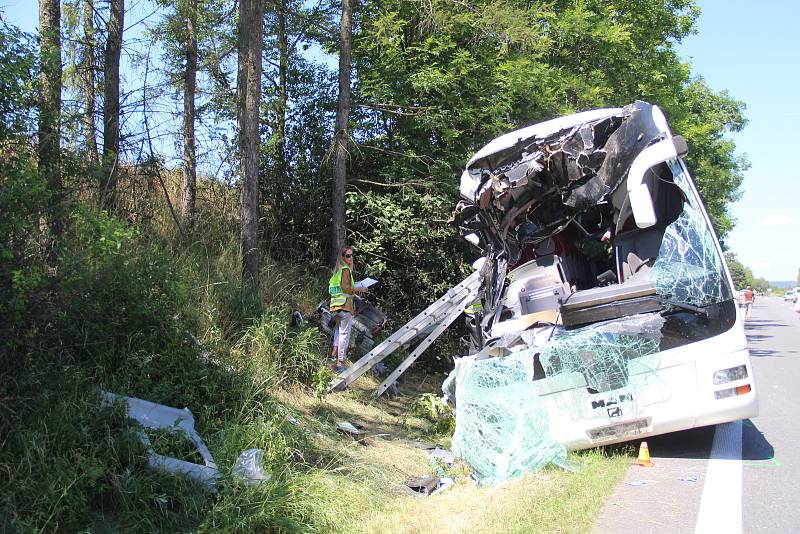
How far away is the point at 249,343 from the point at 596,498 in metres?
4.36

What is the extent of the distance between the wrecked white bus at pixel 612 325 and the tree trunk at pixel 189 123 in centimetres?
494

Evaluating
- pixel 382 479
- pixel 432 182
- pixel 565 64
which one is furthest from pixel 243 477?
pixel 565 64

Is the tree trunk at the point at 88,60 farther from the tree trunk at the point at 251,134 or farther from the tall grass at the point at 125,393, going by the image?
the tall grass at the point at 125,393

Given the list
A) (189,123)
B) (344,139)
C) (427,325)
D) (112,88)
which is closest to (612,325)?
(427,325)

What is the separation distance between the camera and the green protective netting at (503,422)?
6.06 m

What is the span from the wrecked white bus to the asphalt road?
17.4 inches

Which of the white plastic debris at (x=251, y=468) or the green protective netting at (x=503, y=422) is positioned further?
the green protective netting at (x=503, y=422)

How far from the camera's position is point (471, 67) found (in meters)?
12.4

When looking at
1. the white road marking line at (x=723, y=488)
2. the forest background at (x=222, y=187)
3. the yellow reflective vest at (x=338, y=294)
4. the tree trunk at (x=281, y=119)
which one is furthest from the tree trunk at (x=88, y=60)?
the white road marking line at (x=723, y=488)

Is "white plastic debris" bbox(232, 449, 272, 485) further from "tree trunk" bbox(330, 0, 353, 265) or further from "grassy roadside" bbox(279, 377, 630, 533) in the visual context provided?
"tree trunk" bbox(330, 0, 353, 265)

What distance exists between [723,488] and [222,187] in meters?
8.46

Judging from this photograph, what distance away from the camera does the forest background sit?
5195 millimetres

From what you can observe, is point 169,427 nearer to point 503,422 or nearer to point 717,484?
point 503,422

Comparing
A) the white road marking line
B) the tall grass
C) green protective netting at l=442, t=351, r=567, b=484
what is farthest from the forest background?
the white road marking line
